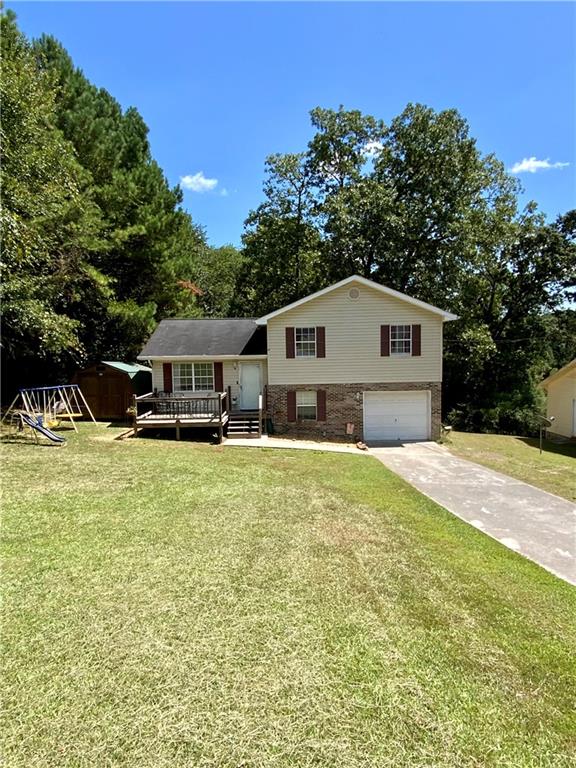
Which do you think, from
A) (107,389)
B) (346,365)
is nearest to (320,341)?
(346,365)

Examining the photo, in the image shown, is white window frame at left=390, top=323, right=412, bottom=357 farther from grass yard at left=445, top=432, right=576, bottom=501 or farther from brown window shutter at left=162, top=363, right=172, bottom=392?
brown window shutter at left=162, top=363, right=172, bottom=392

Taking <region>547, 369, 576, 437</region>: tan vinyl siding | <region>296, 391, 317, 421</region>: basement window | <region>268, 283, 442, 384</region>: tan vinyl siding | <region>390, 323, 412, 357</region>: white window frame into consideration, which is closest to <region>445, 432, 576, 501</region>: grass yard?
<region>547, 369, 576, 437</region>: tan vinyl siding

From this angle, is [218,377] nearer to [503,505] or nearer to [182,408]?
[182,408]

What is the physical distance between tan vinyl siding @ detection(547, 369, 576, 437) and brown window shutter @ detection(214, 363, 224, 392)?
1759cm

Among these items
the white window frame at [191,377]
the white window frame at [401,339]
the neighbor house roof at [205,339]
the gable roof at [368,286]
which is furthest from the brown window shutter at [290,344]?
the white window frame at [401,339]

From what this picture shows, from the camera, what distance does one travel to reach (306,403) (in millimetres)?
17219

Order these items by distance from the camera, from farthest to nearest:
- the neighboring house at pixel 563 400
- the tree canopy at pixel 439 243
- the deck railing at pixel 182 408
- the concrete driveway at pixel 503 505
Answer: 1. the tree canopy at pixel 439 243
2. the neighboring house at pixel 563 400
3. the deck railing at pixel 182 408
4. the concrete driveway at pixel 503 505

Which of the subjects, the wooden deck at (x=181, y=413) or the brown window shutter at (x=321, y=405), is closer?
the wooden deck at (x=181, y=413)

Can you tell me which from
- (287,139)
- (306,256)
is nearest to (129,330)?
(306,256)

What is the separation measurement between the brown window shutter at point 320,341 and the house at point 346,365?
0.13 ft

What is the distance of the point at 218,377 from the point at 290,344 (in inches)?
132

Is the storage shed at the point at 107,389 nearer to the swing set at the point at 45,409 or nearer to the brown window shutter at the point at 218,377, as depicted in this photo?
the swing set at the point at 45,409

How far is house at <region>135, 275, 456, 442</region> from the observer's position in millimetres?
16922

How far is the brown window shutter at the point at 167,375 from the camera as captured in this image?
687 inches
